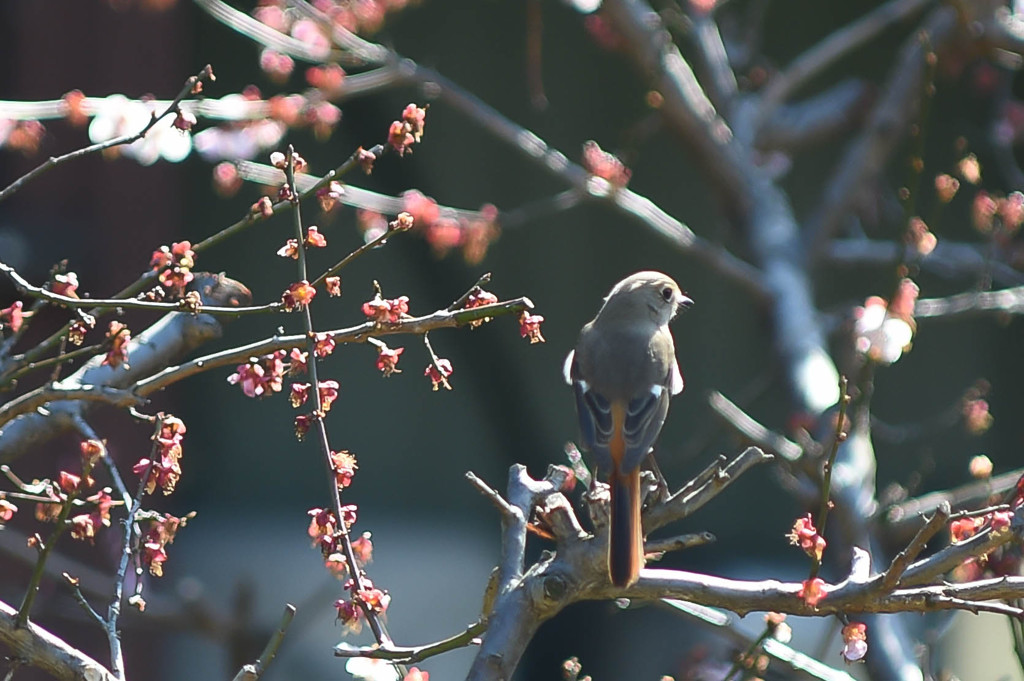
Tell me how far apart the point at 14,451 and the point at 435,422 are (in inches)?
159

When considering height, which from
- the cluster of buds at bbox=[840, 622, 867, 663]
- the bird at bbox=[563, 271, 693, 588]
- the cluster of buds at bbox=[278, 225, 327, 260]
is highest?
the bird at bbox=[563, 271, 693, 588]

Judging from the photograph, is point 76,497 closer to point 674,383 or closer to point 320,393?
point 320,393

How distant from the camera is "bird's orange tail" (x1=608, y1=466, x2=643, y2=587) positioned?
6.67 feet

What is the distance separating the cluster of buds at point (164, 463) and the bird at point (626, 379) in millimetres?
924

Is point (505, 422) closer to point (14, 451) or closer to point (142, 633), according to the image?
point (142, 633)

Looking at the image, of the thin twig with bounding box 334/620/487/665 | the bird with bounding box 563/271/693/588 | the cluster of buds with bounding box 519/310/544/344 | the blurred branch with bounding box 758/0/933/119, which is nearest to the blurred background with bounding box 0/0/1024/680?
the blurred branch with bounding box 758/0/933/119

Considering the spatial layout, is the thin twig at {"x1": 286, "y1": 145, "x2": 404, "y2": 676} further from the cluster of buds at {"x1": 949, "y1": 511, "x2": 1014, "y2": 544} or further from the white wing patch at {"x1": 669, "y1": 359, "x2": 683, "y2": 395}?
the white wing patch at {"x1": 669, "y1": 359, "x2": 683, "y2": 395}

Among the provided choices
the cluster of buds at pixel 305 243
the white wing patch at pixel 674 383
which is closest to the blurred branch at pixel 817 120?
the white wing patch at pixel 674 383

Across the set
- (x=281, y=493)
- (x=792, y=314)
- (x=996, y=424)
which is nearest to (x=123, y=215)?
(x=281, y=493)

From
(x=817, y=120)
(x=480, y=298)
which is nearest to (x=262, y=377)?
(x=480, y=298)

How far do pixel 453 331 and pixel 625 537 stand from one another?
161 inches

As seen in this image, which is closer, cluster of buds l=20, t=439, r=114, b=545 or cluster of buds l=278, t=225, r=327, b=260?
cluster of buds l=20, t=439, r=114, b=545

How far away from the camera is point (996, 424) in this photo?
6.71 m

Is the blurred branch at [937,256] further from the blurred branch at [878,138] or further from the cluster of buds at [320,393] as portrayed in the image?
the cluster of buds at [320,393]
